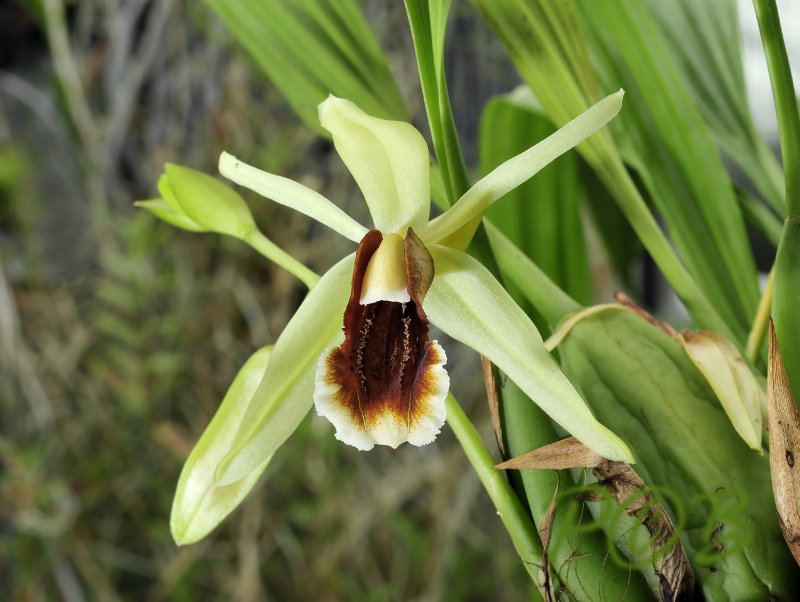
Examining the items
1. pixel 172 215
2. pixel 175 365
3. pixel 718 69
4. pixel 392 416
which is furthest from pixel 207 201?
pixel 175 365

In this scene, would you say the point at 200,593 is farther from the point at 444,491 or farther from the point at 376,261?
the point at 376,261

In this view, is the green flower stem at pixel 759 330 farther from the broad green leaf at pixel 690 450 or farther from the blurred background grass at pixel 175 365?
the blurred background grass at pixel 175 365

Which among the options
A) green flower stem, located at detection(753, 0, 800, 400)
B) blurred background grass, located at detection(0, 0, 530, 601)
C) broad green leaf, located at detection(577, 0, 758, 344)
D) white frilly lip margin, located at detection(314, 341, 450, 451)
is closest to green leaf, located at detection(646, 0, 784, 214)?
broad green leaf, located at detection(577, 0, 758, 344)

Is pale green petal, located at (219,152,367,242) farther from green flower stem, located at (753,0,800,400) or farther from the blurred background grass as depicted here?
the blurred background grass

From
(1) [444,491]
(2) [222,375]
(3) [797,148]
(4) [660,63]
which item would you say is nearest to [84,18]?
(2) [222,375]

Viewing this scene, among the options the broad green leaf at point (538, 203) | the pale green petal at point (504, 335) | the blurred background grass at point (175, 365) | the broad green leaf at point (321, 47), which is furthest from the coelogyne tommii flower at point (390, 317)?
the blurred background grass at point (175, 365)
